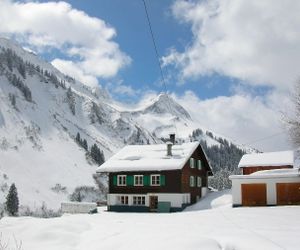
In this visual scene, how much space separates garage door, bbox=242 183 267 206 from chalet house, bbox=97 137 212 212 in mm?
8323

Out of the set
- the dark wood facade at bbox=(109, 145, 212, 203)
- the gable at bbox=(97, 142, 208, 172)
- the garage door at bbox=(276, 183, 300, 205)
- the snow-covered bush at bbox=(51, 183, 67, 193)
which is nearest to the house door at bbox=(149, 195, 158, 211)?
the dark wood facade at bbox=(109, 145, 212, 203)

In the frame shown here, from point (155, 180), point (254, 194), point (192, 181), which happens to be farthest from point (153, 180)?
point (254, 194)

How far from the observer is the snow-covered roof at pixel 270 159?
64875 millimetres

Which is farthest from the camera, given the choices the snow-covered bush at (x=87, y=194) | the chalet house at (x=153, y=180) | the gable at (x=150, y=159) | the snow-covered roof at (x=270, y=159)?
the snow-covered bush at (x=87, y=194)

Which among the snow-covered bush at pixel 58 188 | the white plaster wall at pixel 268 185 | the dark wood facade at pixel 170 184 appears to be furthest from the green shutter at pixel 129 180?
the snow-covered bush at pixel 58 188

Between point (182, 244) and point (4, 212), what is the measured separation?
73681 millimetres

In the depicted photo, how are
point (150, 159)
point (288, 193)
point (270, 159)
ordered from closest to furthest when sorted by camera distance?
point (288, 193) → point (150, 159) → point (270, 159)

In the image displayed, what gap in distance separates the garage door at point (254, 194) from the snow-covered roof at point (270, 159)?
18790 millimetres

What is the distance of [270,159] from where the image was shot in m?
66.4

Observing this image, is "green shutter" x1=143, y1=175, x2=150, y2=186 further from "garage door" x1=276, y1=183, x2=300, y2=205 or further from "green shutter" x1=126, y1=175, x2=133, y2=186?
"garage door" x1=276, y1=183, x2=300, y2=205

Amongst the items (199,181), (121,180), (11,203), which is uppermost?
(121,180)

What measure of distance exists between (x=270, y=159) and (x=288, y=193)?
2150 cm

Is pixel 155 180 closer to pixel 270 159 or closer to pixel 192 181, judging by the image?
pixel 192 181

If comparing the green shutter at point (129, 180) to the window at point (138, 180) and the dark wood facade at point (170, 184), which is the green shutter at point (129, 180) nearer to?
the dark wood facade at point (170, 184)
